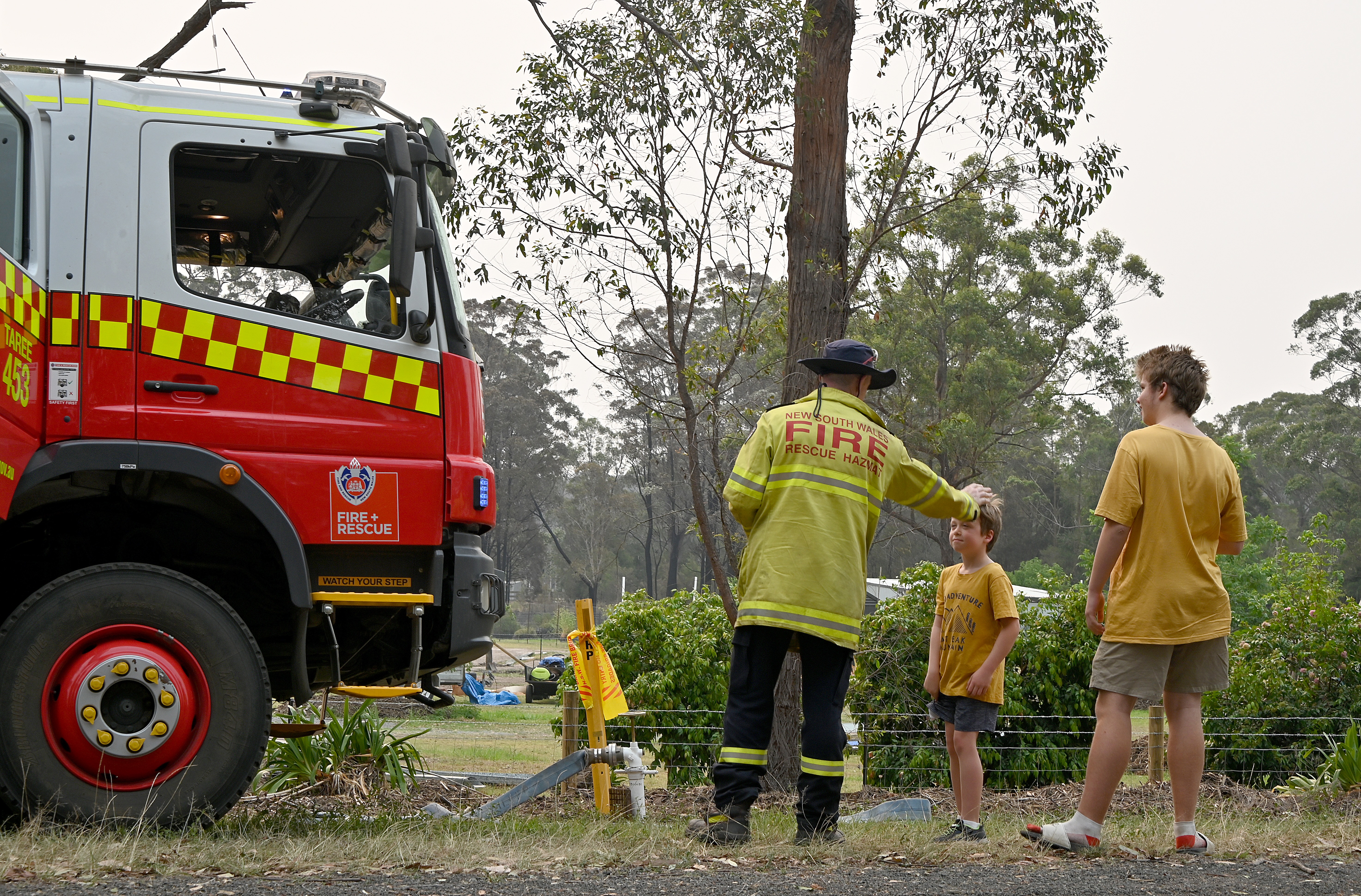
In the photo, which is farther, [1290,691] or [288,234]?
[1290,691]

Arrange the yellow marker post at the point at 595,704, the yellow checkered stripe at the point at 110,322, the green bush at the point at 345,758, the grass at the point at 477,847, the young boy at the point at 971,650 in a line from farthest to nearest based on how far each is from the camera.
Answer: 1. the green bush at the point at 345,758
2. the yellow marker post at the point at 595,704
3. the young boy at the point at 971,650
4. the yellow checkered stripe at the point at 110,322
5. the grass at the point at 477,847

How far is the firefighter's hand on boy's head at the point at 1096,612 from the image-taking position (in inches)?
175

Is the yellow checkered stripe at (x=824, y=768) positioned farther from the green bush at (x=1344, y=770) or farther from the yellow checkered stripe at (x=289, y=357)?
the green bush at (x=1344, y=770)

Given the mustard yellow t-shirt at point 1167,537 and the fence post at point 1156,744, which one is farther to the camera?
the fence post at point 1156,744

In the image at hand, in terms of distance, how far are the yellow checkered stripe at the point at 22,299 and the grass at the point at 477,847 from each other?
72.4 inches

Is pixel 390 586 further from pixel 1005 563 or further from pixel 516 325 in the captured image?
pixel 1005 563

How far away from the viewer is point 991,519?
5.47 metres

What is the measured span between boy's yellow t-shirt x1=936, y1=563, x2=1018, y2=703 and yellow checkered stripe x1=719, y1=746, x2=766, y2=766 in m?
1.18

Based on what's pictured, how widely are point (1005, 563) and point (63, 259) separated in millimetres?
59712

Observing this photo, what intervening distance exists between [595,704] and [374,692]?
1483 mm

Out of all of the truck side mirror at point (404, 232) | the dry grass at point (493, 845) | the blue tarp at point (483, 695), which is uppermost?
the truck side mirror at point (404, 232)

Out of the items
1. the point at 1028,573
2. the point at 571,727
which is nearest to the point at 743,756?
the point at 571,727

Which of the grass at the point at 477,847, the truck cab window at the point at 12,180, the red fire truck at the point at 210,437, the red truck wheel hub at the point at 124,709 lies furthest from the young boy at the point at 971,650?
the truck cab window at the point at 12,180

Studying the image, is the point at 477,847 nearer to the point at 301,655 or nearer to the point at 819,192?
the point at 301,655
